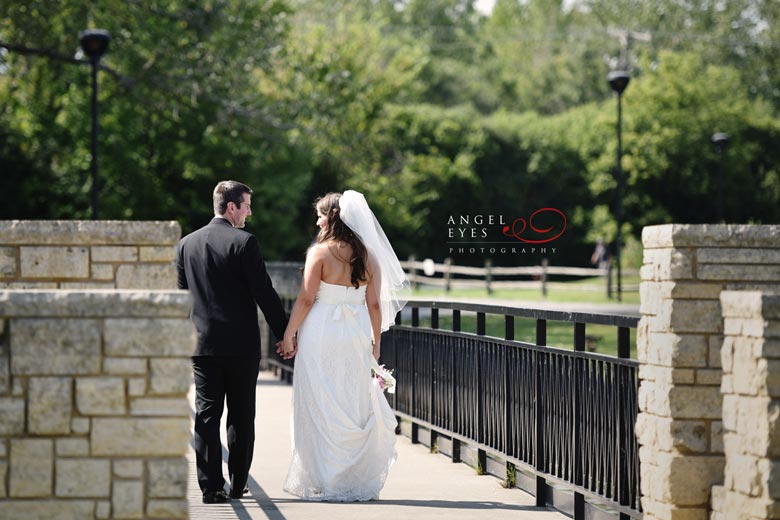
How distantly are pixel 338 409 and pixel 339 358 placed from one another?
13.5 inches

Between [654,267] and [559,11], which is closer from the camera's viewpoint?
[654,267]

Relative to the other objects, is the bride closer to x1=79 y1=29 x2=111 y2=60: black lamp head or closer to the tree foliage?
the tree foliage

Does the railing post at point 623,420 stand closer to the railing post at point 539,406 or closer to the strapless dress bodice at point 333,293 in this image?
the railing post at point 539,406

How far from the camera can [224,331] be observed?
26.9ft

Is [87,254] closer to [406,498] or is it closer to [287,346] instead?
[287,346]

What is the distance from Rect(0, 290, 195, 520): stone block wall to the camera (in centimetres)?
530

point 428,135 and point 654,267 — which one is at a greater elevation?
point 428,135

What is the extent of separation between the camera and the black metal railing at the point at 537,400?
7016 millimetres

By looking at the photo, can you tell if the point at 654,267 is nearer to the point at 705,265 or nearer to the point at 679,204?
the point at 705,265

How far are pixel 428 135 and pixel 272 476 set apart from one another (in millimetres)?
48895

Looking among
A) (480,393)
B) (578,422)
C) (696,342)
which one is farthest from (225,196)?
(696,342)

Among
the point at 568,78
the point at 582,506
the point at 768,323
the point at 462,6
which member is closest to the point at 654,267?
the point at 768,323

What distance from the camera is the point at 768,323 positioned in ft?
18.0

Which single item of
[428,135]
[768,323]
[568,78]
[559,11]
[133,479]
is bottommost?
[133,479]
